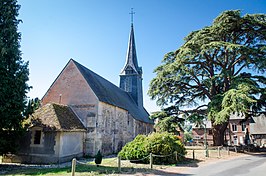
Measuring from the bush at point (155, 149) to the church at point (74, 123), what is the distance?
475 centimetres

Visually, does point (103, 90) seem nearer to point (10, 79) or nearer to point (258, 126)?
point (10, 79)

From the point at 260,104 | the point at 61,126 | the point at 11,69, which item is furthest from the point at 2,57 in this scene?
the point at 260,104

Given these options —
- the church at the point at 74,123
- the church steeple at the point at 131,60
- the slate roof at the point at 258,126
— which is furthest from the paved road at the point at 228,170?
the slate roof at the point at 258,126

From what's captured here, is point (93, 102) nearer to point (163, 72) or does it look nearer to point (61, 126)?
point (61, 126)

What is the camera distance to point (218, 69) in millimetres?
24672

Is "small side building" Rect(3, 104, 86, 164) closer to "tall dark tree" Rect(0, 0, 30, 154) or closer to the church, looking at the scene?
the church

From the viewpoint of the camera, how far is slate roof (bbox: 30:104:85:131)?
15.6m

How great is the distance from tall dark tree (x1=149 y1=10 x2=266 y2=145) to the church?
612 cm

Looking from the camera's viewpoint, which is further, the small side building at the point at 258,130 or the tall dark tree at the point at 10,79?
the small side building at the point at 258,130

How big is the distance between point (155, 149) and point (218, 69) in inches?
590

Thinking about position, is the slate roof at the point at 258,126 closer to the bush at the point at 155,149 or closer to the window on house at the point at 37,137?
the bush at the point at 155,149

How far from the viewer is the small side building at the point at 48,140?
15.3 m

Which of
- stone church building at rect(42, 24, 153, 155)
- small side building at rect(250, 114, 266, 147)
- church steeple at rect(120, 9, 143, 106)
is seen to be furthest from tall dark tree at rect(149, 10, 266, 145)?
small side building at rect(250, 114, 266, 147)

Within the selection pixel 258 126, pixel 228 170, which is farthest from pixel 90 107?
pixel 258 126
